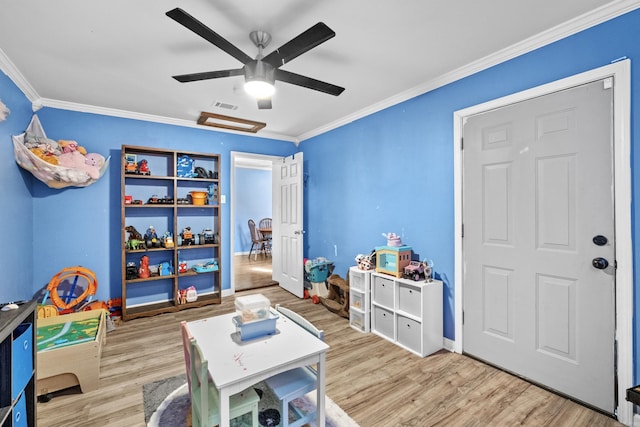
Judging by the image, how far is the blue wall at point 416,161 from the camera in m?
1.91

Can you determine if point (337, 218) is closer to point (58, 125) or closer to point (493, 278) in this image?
point (493, 278)

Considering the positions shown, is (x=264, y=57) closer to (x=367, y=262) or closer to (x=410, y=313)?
(x=367, y=262)

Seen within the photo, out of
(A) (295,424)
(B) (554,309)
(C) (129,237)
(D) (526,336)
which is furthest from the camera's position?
(C) (129,237)

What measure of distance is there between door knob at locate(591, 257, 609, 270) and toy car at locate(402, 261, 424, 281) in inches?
47.2

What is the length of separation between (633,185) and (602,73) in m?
0.73

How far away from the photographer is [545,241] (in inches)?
83.0

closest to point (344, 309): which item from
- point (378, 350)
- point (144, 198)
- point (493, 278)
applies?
point (378, 350)

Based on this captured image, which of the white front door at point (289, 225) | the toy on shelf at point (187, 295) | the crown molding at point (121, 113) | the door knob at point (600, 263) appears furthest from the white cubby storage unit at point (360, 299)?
the crown molding at point (121, 113)

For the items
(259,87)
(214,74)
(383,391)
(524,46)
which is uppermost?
(524,46)

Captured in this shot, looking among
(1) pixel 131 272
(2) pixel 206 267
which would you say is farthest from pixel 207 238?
(1) pixel 131 272

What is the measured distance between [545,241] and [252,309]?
6.90 ft

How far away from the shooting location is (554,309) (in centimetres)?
206

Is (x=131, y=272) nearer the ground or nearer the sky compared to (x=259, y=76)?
nearer the ground

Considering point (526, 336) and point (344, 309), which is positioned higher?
point (526, 336)
